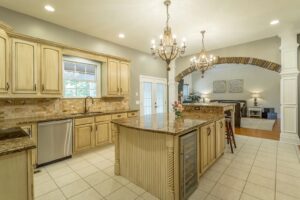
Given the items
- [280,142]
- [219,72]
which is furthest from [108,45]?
[219,72]

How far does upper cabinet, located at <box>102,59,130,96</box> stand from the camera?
4.51 m

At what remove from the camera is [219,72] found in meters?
11.3

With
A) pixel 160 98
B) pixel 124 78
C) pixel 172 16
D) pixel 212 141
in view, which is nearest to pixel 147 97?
pixel 160 98

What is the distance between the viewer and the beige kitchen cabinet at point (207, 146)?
98.3 inches

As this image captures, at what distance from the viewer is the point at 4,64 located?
2.66 m

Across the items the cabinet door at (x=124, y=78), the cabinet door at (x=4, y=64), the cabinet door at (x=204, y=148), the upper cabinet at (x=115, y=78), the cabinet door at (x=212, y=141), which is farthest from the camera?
the cabinet door at (x=124, y=78)

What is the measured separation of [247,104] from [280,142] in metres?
6.45

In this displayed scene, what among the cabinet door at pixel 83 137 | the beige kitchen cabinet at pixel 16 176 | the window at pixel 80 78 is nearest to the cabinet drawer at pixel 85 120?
the cabinet door at pixel 83 137

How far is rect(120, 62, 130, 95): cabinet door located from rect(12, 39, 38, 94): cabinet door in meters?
2.23

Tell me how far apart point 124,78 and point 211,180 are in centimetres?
361

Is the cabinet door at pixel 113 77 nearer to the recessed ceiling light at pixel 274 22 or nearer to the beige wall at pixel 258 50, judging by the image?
the beige wall at pixel 258 50

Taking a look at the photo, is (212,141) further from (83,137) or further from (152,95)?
(152,95)

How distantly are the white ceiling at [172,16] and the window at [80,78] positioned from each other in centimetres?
85

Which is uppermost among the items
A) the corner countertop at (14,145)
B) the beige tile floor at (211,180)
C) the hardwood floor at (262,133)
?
the corner countertop at (14,145)
